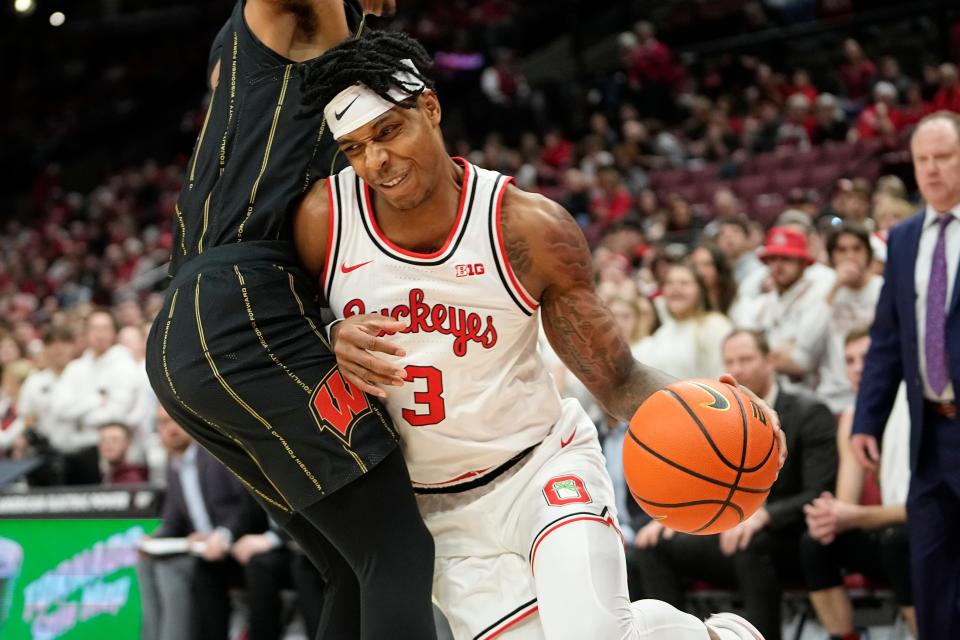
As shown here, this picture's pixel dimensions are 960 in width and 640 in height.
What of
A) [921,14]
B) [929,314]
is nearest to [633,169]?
[921,14]

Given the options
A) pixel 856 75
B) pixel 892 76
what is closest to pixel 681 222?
pixel 892 76

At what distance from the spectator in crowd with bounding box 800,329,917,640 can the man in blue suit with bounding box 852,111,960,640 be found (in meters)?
0.61

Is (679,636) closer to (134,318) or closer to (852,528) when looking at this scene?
(852,528)

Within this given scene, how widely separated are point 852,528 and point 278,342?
322 cm

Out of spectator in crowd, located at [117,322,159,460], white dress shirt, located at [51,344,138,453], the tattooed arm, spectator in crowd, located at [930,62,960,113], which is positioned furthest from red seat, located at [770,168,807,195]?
the tattooed arm

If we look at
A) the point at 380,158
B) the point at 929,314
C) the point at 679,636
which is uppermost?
the point at 380,158

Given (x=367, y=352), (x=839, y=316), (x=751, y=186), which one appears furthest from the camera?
(x=751, y=186)

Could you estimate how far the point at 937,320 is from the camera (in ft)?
14.4

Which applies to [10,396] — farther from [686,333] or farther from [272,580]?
[686,333]

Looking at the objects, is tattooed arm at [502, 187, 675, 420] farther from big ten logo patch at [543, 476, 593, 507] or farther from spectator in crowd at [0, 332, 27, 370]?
spectator in crowd at [0, 332, 27, 370]

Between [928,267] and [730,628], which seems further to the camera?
[928,267]

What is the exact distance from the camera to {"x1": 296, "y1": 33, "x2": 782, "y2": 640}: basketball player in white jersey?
3.06 m

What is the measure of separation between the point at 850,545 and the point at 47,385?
23.8 feet

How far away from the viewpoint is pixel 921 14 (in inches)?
568
